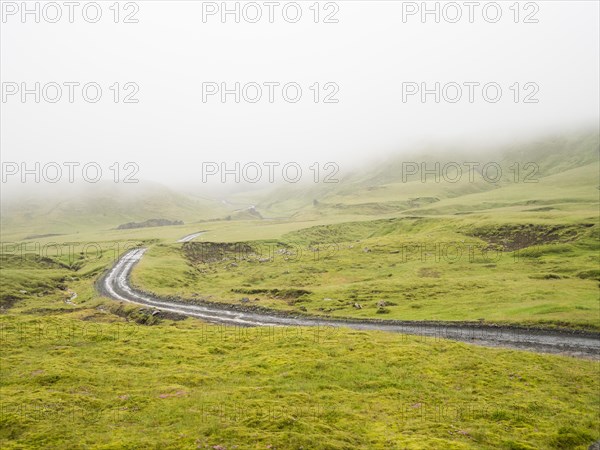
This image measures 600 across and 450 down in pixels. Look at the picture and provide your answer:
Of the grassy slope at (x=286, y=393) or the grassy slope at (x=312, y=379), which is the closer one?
the grassy slope at (x=286, y=393)

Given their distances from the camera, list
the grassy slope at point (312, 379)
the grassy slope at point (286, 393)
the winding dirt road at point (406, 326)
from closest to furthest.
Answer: the grassy slope at point (286, 393) < the grassy slope at point (312, 379) < the winding dirt road at point (406, 326)

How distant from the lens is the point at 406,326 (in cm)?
6950

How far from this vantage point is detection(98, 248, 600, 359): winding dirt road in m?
56.5

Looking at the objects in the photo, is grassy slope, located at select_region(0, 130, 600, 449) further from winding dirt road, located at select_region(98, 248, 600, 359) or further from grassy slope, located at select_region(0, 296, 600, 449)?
winding dirt road, located at select_region(98, 248, 600, 359)

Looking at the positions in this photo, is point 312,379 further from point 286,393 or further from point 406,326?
point 406,326

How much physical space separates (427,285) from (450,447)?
65.7 m

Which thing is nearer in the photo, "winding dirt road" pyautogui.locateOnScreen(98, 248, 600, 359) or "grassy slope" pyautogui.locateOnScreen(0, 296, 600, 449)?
"grassy slope" pyautogui.locateOnScreen(0, 296, 600, 449)

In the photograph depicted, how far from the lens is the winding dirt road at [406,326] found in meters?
56.5

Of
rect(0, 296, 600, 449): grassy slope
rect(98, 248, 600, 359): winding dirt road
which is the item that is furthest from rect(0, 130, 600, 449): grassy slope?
rect(98, 248, 600, 359): winding dirt road

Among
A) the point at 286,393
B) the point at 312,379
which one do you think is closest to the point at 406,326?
the point at 312,379

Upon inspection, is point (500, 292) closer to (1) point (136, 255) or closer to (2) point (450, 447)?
(2) point (450, 447)

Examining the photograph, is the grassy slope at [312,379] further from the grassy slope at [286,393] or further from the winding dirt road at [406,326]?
the winding dirt road at [406,326]

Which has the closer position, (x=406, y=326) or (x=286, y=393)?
(x=286, y=393)

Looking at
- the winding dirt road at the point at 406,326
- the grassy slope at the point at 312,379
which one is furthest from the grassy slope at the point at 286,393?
the winding dirt road at the point at 406,326
